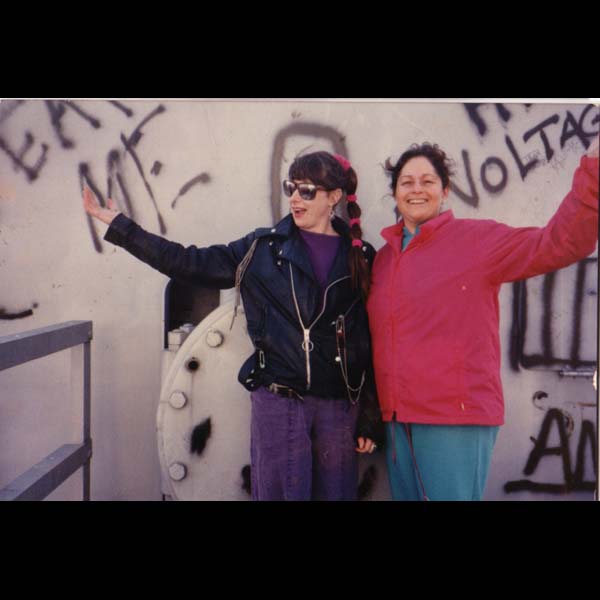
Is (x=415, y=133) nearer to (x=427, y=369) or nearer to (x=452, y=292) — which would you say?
(x=452, y=292)

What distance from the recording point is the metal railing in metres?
1.96

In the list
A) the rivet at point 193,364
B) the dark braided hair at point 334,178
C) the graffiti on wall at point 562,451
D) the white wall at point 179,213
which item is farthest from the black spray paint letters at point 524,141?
the rivet at point 193,364

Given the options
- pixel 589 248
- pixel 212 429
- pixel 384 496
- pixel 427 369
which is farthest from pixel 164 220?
pixel 589 248

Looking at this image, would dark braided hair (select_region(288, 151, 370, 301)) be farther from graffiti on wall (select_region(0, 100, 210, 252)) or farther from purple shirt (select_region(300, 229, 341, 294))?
graffiti on wall (select_region(0, 100, 210, 252))

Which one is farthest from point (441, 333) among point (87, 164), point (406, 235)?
point (87, 164)

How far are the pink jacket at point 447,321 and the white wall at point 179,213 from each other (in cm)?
49

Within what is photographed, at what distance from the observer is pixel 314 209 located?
2172 mm

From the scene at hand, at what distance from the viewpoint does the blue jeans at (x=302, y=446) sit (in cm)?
211

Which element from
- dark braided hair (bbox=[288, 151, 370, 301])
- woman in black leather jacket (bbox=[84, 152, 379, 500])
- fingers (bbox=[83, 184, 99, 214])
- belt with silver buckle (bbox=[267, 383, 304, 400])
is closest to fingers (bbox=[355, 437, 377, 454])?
woman in black leather jacket (bbox=[84, 152, 379, 500])

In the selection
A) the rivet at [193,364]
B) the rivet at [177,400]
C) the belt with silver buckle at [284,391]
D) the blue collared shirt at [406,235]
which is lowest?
the rivet at [177,400]

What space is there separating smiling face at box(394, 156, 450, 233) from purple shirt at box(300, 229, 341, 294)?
294 mm

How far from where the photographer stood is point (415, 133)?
8.23ft

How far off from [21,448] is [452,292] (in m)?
1.94

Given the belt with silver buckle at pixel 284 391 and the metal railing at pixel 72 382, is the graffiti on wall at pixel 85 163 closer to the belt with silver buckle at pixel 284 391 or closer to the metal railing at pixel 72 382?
the metal railing at pixel 72 382
